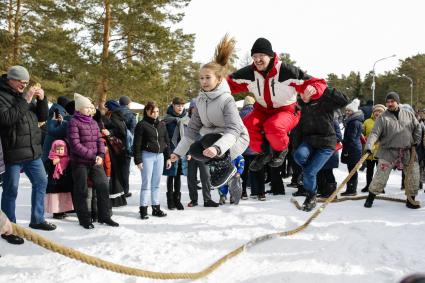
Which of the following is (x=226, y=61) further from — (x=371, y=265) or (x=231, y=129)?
(x=371, y=265)

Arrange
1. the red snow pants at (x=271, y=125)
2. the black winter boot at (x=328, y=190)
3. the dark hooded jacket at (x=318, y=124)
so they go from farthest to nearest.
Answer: the black winter boot at (x=328, y=190) → the dark hooded jacket at (x=318, y=124) → the red snow pants at (x=271, y=125)

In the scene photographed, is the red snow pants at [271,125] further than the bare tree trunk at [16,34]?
No

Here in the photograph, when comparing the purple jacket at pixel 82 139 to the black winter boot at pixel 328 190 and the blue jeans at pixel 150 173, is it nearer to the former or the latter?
the blue jeans at pixel 150 173

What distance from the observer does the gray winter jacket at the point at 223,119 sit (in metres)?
3.47

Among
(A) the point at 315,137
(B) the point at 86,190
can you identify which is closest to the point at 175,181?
(B) the point at 86,190

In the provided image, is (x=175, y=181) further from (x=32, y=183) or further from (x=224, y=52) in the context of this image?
(x=224, y=52)

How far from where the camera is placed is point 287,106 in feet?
13.9

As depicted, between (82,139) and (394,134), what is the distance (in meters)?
5.22

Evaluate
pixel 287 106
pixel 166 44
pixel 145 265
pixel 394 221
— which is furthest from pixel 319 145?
Result: pixel 166 44

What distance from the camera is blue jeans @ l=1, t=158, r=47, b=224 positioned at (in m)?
5.01

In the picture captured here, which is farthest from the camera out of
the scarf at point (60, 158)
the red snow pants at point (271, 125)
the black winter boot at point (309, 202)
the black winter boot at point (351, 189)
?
the black winter boot at point (351, 189)

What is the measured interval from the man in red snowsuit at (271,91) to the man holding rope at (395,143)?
3.12 meters

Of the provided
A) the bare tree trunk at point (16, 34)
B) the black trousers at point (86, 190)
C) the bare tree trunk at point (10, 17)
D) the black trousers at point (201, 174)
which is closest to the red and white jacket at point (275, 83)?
the black trousers at point (86, 190)

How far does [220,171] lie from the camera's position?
3738mm
